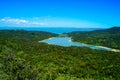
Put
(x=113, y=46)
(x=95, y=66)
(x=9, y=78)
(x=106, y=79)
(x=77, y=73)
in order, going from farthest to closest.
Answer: (x=113, y=46) < (x=95, y=66) < (x=77, y=73) < (x=106, y=79) < (x=9, y=78)

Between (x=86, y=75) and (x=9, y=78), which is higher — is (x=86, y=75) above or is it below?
below

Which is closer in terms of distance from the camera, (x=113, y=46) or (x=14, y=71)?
(x=14, y=71)

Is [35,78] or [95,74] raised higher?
[35,78]

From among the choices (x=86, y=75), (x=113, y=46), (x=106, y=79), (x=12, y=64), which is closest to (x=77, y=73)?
(x=86, y=75)

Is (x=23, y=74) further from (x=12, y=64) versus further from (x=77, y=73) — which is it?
(x=77, y=73)

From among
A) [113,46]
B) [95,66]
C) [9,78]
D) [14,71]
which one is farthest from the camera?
[113,46]

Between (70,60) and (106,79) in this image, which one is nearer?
(106,79)

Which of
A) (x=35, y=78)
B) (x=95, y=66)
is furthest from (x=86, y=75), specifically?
(x=35, y=78)

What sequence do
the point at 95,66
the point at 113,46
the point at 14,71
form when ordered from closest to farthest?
the point at 14,71 → the point at 95,66 → the point at 113,46

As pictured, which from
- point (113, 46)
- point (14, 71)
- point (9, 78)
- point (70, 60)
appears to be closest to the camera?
point (9, 78)

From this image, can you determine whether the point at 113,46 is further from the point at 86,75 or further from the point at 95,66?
the point at 86,75
